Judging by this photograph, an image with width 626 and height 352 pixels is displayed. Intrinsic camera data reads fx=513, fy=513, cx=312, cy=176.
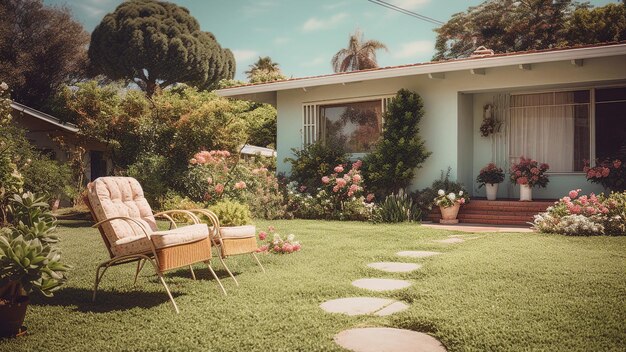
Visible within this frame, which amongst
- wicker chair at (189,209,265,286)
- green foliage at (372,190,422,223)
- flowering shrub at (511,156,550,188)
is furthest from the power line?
wicker chair at (189,209,265,286)

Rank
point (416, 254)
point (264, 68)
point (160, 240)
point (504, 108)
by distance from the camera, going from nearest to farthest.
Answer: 1. point (160, 240)
2. point (416, 254)
3. point (504, 108)
4. point (264, 68)

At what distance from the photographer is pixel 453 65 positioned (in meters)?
10.3

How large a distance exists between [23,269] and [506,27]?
25.8 m

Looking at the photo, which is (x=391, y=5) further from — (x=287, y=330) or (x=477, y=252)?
(x=287, y=330)

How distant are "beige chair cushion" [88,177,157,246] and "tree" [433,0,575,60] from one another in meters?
22.8

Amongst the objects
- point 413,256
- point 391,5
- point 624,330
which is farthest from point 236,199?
point 391,5

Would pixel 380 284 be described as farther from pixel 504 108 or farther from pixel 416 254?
pixel 504 108

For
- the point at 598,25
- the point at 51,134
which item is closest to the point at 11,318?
the point at 51,134

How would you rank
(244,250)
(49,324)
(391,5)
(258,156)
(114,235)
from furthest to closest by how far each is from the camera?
(391,5), (258,156), (244,250), (114,235), (49,324)

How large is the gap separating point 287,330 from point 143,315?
1.18 meters

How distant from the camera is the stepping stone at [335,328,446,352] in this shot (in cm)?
292

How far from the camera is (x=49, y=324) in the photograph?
3621 mm

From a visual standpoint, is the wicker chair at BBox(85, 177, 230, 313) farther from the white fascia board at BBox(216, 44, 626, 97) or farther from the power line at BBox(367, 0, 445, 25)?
the power line at BBox(367, 0, 445, 25)

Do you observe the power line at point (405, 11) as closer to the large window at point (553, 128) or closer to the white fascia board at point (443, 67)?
the white fascia board at point (443, 67)
